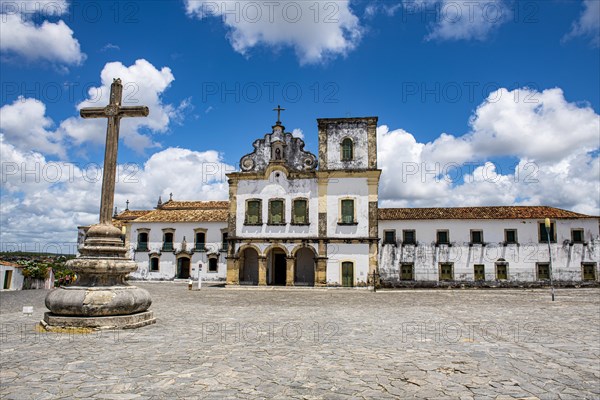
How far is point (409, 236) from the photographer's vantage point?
29125 mm

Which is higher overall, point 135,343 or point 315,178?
point 315,178

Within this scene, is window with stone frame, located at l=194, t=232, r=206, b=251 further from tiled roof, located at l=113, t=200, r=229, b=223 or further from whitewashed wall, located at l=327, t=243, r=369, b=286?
whitewashed wall, located at l=327, t=243, r=369, b=286

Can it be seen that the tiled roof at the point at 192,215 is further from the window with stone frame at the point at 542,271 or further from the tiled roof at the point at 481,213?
the window with stone frame at the point at 542,271

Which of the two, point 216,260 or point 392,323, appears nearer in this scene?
point 392,323

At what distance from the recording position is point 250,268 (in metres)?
28.3

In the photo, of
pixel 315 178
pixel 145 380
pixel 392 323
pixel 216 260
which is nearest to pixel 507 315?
pixel 392 323

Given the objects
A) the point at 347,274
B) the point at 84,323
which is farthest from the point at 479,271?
the point at 84,323

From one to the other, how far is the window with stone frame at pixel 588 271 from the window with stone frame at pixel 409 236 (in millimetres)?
10934

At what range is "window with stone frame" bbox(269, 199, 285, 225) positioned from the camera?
84.9ft

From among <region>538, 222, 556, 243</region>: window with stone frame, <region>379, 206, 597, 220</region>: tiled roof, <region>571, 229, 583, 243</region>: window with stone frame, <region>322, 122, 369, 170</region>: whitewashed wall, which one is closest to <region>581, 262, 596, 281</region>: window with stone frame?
<region>571, 229, 583, 243</region>: window with stone frame

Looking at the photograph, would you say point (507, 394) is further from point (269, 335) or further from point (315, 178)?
point (315, 178)

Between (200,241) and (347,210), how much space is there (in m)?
13.6

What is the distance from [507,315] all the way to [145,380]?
32.3 feet

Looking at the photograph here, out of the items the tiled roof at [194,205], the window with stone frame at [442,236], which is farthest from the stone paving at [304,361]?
the tiled roof at [194,205]
